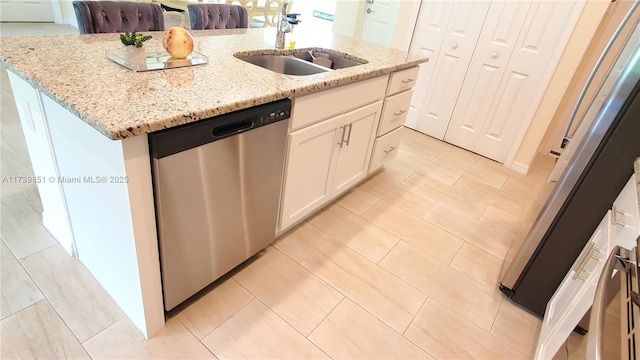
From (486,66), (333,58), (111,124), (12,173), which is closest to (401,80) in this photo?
(333,58)

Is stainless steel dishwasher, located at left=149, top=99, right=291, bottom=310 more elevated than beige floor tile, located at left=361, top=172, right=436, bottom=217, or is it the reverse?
stainless steel dishwasher, located at left=149, top=99, right=291, bottom=310

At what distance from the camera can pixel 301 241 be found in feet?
6.40

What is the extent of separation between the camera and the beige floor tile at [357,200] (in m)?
2.32

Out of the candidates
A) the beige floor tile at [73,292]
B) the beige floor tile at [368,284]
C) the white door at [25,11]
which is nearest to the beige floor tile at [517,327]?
the beige floor tile at [368,284]

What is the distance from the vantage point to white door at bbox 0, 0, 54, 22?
5285 mm

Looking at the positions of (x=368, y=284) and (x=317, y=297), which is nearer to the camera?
(x=317, y=297)

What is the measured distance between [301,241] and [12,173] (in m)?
1.81

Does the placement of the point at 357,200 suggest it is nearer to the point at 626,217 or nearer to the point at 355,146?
the point at 355,146

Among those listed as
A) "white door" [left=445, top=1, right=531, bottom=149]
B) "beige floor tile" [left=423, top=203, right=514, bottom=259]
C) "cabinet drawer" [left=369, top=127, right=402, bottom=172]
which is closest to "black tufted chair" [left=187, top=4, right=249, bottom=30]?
"cabinet drawer" [left=369, top=127, right=402, bottom=172]

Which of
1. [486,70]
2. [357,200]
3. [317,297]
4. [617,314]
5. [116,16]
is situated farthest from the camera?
[486,70]

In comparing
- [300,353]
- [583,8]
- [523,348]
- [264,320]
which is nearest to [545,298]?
[523,348]

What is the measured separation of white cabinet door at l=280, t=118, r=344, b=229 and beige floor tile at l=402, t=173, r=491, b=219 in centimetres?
96

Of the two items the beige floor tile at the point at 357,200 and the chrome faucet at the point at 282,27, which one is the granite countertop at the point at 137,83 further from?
the beige floor tile at the point at 357,200

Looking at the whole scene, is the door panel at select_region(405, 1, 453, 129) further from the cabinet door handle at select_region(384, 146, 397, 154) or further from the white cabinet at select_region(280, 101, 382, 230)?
the white cabinet at select_region(280, 101, 382, 230)
